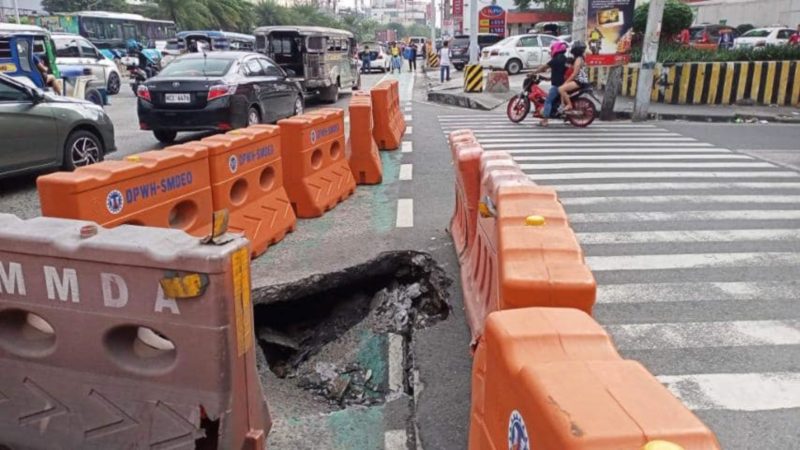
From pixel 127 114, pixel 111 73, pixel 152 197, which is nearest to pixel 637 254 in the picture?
pixel 152 197

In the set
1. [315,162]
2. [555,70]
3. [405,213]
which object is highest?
[555,70]

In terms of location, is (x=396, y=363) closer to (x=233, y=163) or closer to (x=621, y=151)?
(x=233, y=163)

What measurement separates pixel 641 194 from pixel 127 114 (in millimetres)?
14062

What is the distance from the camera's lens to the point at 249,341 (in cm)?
288

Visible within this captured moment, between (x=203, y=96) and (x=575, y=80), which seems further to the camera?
(x=575, y=80)

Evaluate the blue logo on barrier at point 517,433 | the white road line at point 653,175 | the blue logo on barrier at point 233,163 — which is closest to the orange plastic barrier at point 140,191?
the blue logo on barrier at point 233,163

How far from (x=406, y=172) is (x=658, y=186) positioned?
3.42m

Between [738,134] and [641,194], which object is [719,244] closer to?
[641,194]

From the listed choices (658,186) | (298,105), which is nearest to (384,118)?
(658,186)

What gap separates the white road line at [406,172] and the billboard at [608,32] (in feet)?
25.5

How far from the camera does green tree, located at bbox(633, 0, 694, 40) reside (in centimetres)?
2188

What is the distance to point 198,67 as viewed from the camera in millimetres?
12109

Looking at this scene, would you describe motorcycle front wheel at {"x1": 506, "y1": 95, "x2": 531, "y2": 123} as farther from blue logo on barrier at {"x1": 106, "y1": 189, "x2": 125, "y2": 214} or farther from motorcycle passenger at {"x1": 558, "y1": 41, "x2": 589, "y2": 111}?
blue logo on barrier at {"x1": 106, "y1": 189, "x2": 125, "y2": 214}

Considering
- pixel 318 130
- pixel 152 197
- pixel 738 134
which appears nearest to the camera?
pixel 152 197
